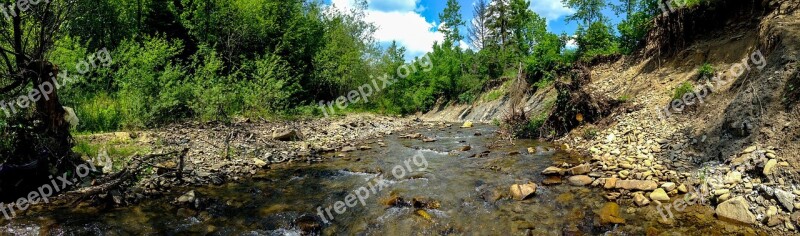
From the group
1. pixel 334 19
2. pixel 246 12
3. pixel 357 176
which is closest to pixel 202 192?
pixel 357 176

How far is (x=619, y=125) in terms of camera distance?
10891mm

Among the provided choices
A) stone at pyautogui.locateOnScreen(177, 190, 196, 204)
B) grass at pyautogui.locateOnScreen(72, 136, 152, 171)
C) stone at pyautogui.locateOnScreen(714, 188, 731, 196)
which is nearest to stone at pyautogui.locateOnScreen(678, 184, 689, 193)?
stone at pyautogui.locateOnScreen(714, 188, 731, 196)

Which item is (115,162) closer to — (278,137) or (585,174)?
(278,137)

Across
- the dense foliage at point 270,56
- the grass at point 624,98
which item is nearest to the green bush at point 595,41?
the dense foliage at point 270,56

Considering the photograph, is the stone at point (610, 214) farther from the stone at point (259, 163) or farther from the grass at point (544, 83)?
the grass at point (544, 83)

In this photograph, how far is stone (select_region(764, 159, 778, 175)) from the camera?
589 centimetres

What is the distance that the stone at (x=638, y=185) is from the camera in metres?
6.90

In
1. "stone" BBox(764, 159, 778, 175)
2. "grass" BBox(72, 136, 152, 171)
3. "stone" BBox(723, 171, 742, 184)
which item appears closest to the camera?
"stone" BBox(764, 159, 778, 175)

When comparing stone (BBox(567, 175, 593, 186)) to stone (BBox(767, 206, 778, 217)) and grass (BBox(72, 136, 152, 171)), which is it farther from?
grass (BBox(72, 136, 152, 171))

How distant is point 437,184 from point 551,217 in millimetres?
2825

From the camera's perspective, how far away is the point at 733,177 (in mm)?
6215
